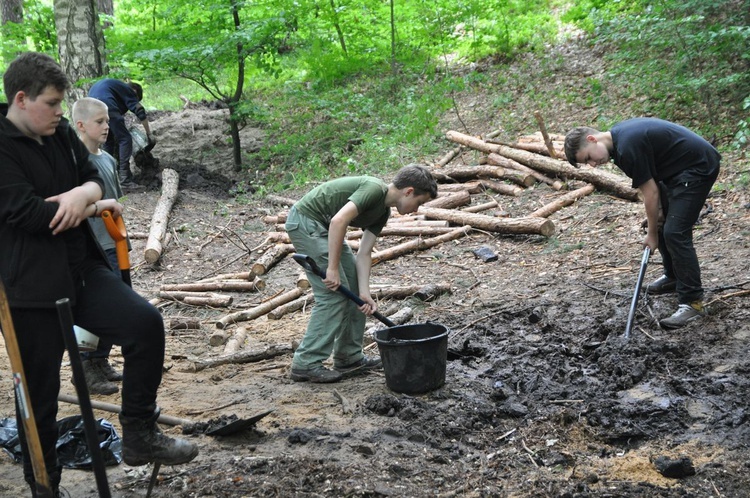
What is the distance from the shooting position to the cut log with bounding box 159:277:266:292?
8.48m

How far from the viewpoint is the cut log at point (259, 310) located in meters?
7.41

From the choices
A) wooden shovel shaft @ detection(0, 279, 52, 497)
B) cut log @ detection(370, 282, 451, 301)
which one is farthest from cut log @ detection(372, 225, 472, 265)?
wooden shovel shaft @ detection(0, 279, 52, 497)

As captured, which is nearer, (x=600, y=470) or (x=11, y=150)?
(x=11, y=150)

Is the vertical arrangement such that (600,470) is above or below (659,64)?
below

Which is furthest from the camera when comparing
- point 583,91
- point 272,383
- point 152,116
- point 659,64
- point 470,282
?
point 152,116

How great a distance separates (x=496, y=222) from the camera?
9148mm

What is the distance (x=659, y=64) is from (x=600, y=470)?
916 centimetres

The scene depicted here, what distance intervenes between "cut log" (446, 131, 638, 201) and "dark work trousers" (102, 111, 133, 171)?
6103 millimetres

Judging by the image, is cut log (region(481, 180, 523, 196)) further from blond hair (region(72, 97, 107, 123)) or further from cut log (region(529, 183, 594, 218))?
blond hair (region(72, 97, 107, 123))

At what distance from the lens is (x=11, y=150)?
9.52 feet

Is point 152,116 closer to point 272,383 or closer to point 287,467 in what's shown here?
point 272,383

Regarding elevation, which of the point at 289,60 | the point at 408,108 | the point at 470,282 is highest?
the point at 289,60

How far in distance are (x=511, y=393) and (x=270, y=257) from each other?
16.2ft

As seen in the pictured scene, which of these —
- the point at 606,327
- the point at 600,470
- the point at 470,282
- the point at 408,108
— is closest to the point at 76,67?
the point at 408,108
